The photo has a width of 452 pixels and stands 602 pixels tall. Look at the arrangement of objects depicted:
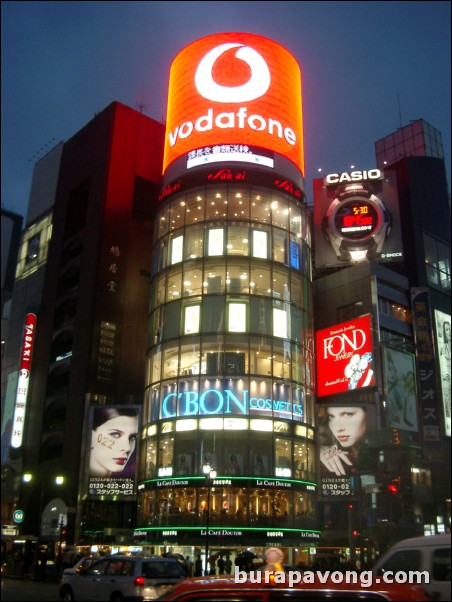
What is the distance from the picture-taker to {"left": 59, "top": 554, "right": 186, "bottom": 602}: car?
56.3 feet

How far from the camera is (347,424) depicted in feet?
167

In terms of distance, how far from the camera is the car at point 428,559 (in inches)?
368

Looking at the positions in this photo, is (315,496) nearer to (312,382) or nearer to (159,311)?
(312,382)

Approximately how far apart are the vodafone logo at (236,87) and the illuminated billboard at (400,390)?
2569 centimetres

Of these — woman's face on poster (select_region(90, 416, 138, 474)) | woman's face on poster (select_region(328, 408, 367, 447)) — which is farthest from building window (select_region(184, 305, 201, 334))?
woman's face on poster (select_region(328, 408, 367, 447))

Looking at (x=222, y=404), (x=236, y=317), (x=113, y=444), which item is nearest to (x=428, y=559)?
(x=222, y=404)

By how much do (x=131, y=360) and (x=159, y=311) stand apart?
10710 mm

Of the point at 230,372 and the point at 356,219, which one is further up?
the point at 356,219

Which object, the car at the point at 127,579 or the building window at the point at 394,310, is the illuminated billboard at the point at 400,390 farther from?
the car at the point at 127,579

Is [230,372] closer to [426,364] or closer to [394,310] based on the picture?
[394,310]

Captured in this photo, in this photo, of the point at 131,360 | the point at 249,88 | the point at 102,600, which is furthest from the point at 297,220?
the point at 102,600

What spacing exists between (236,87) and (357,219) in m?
18.0

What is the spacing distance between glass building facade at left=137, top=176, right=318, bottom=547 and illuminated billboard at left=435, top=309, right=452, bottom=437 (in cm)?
1617

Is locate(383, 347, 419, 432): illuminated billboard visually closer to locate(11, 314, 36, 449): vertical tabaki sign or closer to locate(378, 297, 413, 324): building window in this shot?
locate(378, 297, 413, 324): building window
